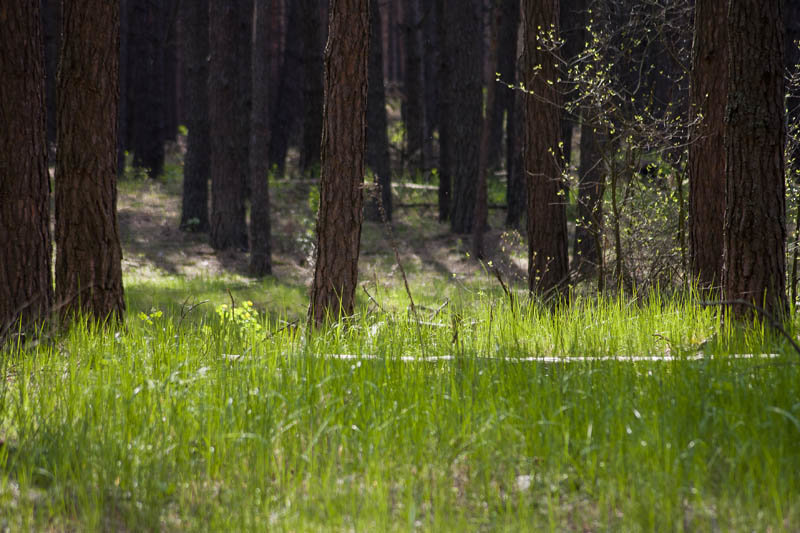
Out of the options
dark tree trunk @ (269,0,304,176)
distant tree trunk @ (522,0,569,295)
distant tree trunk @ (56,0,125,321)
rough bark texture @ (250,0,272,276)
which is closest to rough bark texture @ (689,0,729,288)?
distant tree trunk @ (522,0,569,295)

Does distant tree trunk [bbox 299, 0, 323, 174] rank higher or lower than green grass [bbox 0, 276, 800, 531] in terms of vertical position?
higher

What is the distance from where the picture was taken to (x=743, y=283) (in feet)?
19.3

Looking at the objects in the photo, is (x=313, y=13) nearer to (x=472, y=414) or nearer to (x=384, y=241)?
(x=384, y=241)

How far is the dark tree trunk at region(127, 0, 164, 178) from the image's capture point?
24.9 m

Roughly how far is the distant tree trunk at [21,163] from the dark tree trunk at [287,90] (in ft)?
62.8

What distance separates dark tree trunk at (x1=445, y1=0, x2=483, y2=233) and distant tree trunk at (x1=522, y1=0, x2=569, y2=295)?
405 inches

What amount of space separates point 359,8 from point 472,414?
→ 15.7 feet

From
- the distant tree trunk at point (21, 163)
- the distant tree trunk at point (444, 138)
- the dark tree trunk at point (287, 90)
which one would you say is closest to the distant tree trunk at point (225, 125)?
the distant tree trunk at point (444, 138)

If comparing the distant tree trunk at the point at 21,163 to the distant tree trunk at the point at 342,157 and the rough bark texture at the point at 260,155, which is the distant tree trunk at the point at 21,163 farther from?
the rough bark texture at the point at 260,155

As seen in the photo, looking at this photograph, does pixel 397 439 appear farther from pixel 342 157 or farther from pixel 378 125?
pixel 378 125

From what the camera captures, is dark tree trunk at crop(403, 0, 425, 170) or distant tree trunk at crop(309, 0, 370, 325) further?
dark tree trunk at crop(403, 0, 425, 170)

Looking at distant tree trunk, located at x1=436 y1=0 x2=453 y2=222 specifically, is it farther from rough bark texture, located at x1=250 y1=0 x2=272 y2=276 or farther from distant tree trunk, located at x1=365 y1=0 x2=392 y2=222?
rough bark texture, located at x1=250 y1=0 x2=272 y2=276

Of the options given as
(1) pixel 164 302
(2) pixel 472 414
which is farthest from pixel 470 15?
(2) pixel 472 414

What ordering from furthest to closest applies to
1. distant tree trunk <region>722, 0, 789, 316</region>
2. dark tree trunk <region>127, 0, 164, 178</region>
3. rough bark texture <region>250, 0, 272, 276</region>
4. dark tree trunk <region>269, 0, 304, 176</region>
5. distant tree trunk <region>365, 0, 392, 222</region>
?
dark tree trunk <region>269, 0, 304, 176</region>, dark tree trunk <region>127, 0, 164, 178</region>, distant tree trunk <region>365, 0, 392, 222</region>, rough bark texture <region>250, 0, 272, 276</region>, distant tree trunk <region>722, 0, 789, 316</region>
